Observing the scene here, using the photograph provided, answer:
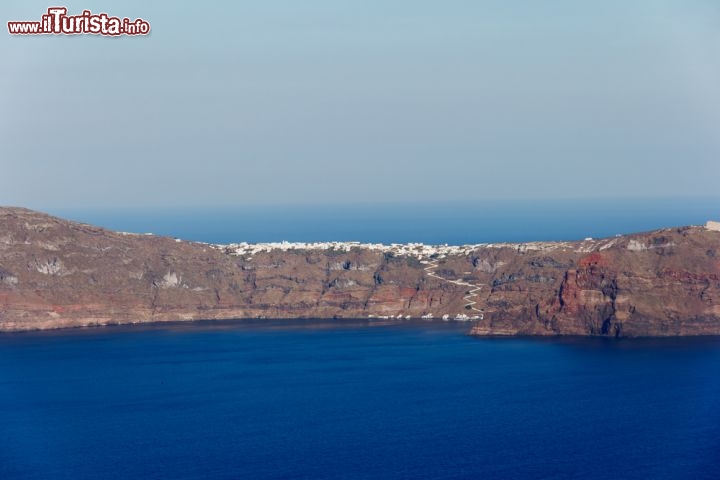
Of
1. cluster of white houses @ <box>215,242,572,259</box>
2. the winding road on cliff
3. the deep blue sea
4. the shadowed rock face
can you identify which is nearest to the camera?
the deep blue sea

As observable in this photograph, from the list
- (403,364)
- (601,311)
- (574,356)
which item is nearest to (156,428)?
(403,364)

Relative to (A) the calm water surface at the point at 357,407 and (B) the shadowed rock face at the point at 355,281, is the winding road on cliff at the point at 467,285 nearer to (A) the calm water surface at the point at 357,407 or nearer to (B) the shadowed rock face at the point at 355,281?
(B) the shadowed rock face at the point at 355,281

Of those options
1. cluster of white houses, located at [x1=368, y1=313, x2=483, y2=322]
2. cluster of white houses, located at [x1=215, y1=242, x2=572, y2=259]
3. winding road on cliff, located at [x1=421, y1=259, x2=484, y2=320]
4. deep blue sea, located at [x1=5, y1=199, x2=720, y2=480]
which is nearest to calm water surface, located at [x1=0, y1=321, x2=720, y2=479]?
deep blue sea, located at [x1=5, y1=199, x2=720, y2=480]

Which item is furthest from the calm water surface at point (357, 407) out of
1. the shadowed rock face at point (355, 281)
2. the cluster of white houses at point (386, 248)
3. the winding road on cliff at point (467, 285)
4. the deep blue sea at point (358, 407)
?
the cluster of white houses at point (386, 248)

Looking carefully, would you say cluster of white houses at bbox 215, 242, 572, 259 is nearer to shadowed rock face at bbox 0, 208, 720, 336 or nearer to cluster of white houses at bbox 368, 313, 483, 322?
shadowed rock face at bbox 0, 208, 720, 336

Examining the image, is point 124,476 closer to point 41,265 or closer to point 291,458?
point 291,458

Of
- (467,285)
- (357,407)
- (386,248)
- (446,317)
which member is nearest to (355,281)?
(467,285)

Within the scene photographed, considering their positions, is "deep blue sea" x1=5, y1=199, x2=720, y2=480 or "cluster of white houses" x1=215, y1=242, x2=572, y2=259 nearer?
"deep blue sea" x1=5, y1=199, x2=720, y2=480
